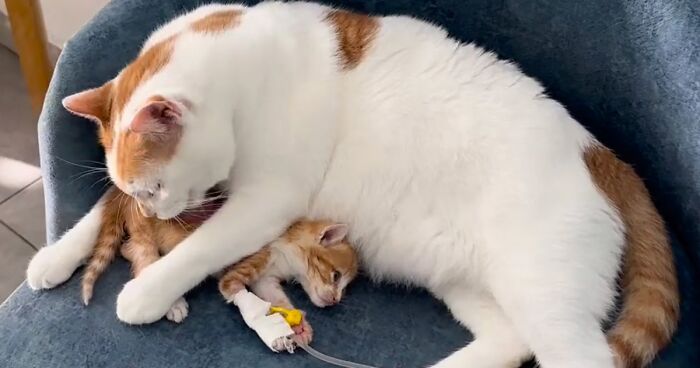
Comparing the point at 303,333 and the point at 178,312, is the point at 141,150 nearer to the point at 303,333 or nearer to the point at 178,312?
the point at 178,312

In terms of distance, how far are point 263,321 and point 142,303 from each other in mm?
181

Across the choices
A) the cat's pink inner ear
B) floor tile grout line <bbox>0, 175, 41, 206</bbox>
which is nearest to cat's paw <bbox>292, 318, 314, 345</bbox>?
the cat's pink inner ear

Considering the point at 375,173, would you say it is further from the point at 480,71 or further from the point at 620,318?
the point at 620,318

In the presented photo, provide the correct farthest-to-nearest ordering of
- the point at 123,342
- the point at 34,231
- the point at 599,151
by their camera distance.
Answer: the point at 34,231 < the point at 599,151 < the point at 123,342

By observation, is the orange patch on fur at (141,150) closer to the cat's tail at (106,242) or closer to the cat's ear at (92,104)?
the cat's ear at (92,104)

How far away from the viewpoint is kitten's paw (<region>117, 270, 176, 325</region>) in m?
1.20

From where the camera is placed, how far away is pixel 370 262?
4.47 feet

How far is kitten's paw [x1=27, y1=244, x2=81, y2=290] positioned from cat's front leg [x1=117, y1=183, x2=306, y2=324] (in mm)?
125

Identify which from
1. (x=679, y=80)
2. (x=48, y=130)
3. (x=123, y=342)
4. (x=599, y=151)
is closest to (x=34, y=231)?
(x=48, y=130)

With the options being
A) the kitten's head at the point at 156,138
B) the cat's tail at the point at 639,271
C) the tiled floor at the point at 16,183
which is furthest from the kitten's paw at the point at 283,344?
the tiled floor at the point at 16,183

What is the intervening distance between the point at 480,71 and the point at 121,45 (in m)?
0.61

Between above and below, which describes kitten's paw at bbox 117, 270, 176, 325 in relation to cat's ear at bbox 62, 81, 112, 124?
below

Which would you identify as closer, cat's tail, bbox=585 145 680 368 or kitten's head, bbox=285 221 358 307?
cat's tail, bbox=585 145 680 368

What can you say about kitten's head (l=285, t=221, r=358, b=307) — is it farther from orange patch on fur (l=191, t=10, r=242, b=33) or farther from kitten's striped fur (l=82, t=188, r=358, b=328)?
orange patch on fur (l=191, t=10, r=242, b=33)
